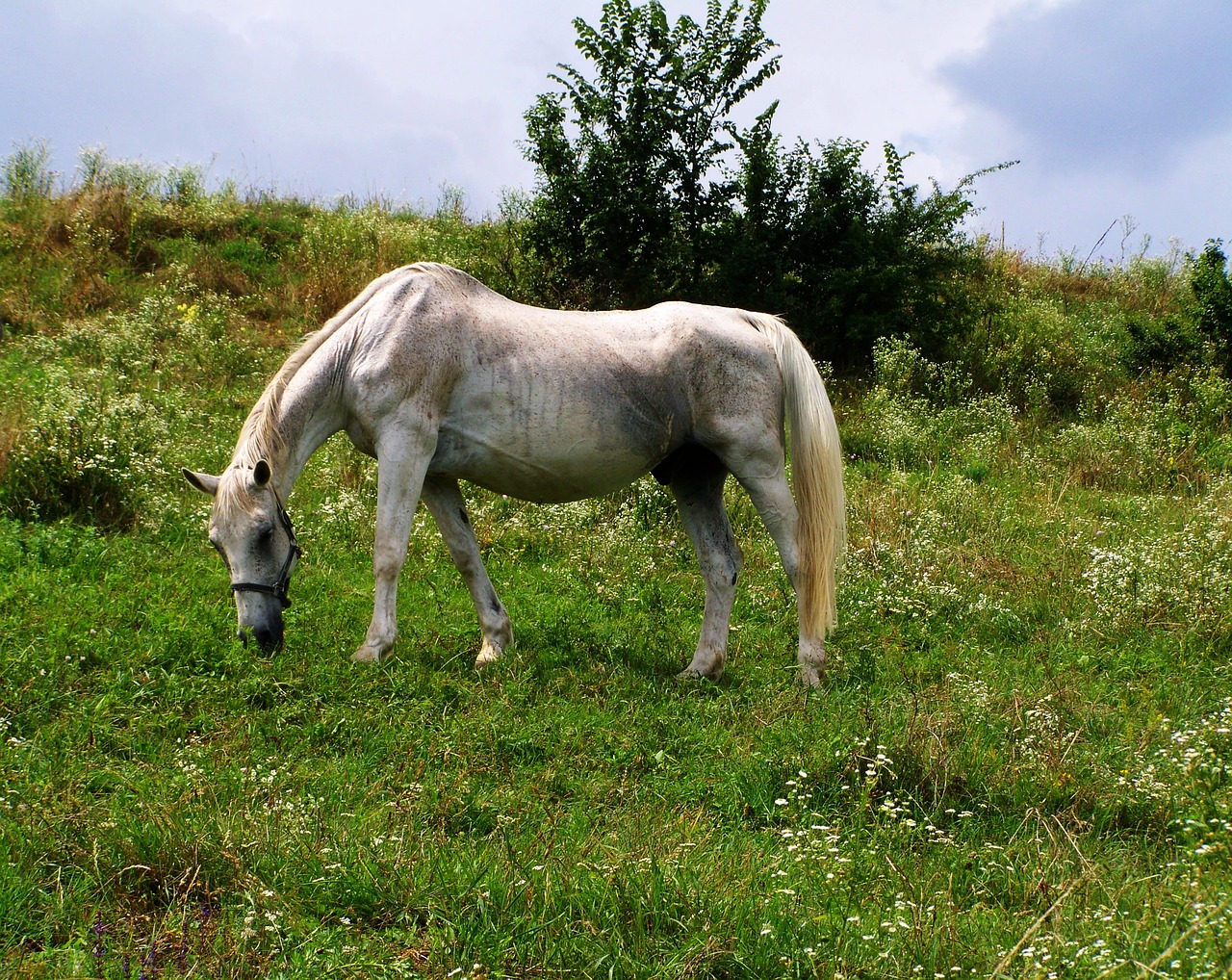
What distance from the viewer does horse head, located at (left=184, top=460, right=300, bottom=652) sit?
16.8 feet

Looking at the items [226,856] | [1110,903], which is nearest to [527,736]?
[226,856]

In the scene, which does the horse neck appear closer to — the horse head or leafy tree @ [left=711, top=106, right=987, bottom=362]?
the horse head

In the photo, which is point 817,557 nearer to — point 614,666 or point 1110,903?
point 614,666

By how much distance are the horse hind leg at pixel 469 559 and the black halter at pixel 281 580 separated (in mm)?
861

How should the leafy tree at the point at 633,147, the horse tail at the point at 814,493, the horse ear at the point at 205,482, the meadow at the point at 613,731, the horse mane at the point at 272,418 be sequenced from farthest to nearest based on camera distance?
the leafy tree at the point at 633,147
the horse tail at the point at 814,493
the horse mane at the point at 272,418
the horse ear at the point at 205,482
the meadow at the point at 613,731

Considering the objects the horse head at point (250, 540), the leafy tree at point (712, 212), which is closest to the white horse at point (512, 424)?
the horse head at point (250, 540)

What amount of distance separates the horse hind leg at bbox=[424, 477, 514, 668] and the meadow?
31cm

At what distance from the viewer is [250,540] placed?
5.12 m

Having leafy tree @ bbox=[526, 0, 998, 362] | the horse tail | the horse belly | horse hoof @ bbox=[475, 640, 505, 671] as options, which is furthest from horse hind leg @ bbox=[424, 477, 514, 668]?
leafy tree @ bbox=[526, 0, 998, 362]

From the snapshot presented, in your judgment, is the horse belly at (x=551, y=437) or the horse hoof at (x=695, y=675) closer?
the horse belly at (x=551, y=437)

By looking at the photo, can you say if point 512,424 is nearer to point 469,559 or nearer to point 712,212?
point 469,559

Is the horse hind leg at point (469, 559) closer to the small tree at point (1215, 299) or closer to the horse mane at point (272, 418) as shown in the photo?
the horse mane at point (272, 418)

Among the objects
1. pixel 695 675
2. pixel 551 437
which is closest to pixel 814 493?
pixel 695 675

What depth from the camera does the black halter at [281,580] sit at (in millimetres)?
5148
